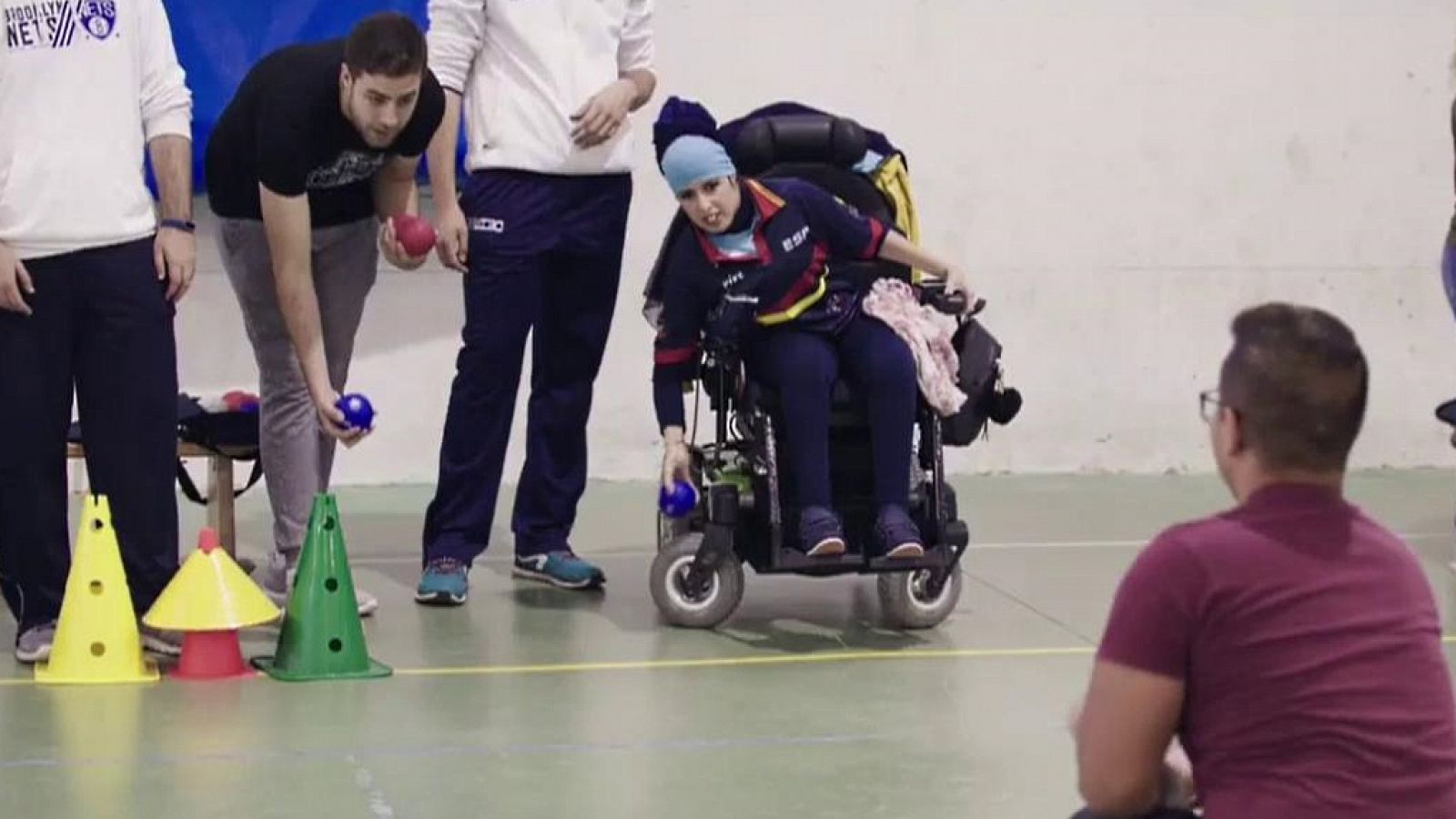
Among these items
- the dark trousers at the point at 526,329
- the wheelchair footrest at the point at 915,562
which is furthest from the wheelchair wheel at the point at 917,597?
the dark trousers at the point at 526,329

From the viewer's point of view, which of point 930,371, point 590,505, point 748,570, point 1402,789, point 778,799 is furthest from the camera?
point 590,505

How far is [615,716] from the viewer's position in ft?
13.0

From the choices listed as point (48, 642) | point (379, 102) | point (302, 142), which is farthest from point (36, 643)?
point (379, 102)

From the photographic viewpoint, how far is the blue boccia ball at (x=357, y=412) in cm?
419

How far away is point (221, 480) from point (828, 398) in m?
1.50

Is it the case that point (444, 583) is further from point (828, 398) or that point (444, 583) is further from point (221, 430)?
point (828, 398)

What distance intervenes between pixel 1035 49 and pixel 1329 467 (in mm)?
4957

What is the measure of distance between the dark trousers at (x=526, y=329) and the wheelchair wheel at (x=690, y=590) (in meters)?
0.49

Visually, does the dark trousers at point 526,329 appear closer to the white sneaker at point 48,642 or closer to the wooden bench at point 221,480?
the wooden bench at point 221,480

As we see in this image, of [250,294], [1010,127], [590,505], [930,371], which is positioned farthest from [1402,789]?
[1010,127]

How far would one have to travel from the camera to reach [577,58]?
191 inches

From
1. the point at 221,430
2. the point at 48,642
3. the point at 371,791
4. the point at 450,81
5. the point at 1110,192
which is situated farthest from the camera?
the point at 1110,192

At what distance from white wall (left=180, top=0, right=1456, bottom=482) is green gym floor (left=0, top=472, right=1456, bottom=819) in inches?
58.7

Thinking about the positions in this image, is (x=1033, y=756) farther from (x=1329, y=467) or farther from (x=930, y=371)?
(x=1329, y=467)
